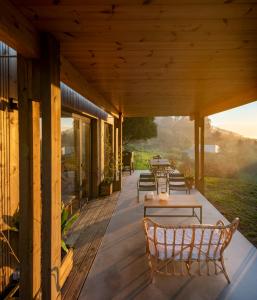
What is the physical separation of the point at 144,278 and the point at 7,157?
7.42ft

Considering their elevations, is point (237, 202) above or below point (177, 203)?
below

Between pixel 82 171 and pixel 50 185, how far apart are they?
4213 millimetres

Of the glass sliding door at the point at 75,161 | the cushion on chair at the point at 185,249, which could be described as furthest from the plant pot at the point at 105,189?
the cushion on chair at the point at 185,249

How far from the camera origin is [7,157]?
2816 mm

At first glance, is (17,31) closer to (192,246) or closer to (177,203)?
(192,246)

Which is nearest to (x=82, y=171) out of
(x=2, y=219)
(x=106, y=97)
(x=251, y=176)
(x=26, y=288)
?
(x=106, y=97)

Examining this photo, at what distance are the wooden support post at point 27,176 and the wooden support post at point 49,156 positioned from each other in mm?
120

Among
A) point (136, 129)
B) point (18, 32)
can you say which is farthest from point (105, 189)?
point (136, 129)

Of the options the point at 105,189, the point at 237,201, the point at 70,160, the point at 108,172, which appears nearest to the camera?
the point at 70,160

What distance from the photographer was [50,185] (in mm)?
2352

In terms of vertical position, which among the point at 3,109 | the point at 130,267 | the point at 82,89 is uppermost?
the point at 82,89

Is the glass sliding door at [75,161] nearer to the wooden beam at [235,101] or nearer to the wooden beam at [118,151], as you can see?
the wooden beam at [118,151]

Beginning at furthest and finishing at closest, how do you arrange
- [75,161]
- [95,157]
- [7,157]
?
1. [95,157]
2. [75,161]
3. [7,157]

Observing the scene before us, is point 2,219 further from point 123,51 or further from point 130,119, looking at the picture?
point 130,119
